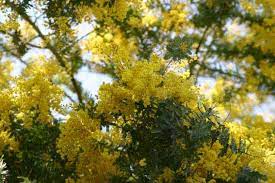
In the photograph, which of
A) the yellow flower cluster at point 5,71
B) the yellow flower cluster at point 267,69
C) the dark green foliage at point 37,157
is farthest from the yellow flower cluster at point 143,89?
the yellow flower cluster at point 267,69

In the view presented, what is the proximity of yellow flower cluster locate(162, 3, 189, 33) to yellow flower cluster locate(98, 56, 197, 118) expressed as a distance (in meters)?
4.02

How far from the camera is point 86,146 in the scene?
4672mm

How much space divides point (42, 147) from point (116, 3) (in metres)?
1.54

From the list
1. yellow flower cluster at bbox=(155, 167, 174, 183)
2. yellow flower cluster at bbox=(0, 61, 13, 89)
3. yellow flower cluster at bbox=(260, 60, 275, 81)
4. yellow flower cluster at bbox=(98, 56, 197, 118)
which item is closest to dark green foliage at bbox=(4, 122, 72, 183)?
yellow flower cluster at bbox=(98, 56, 197, 118)

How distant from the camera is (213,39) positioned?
29.7 ft

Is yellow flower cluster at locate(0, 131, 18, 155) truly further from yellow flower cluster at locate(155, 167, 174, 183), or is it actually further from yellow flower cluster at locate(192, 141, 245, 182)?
yellow flower cluster at locate(192, 141, 245, 182)

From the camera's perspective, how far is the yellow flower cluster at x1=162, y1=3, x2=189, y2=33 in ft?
28.0

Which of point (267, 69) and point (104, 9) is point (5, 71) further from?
point (267, 69)

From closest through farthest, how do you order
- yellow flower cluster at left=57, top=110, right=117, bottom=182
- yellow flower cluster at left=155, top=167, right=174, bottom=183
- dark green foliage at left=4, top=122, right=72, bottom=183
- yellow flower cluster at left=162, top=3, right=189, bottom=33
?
yellow flower cluster at left=155, top=167, right=174, bottom=183 → yellow flower cluster at left=57, top=110, right=117, bottom=182 → dark green foliage at left=4, top=122, right=72, bottom=183 → yellow flower cluster at left=162, top=3, right=189, bottom=33

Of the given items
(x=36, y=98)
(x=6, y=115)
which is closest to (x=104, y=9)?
(x=36, y=98)

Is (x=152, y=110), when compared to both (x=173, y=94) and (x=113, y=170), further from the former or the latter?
(x=113, y=170)

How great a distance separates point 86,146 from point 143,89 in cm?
71

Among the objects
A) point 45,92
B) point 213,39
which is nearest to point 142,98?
point 45,92

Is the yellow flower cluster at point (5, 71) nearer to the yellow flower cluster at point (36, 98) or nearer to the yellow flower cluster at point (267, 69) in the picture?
Result: the yellow flower cluster at point (36, 98)
